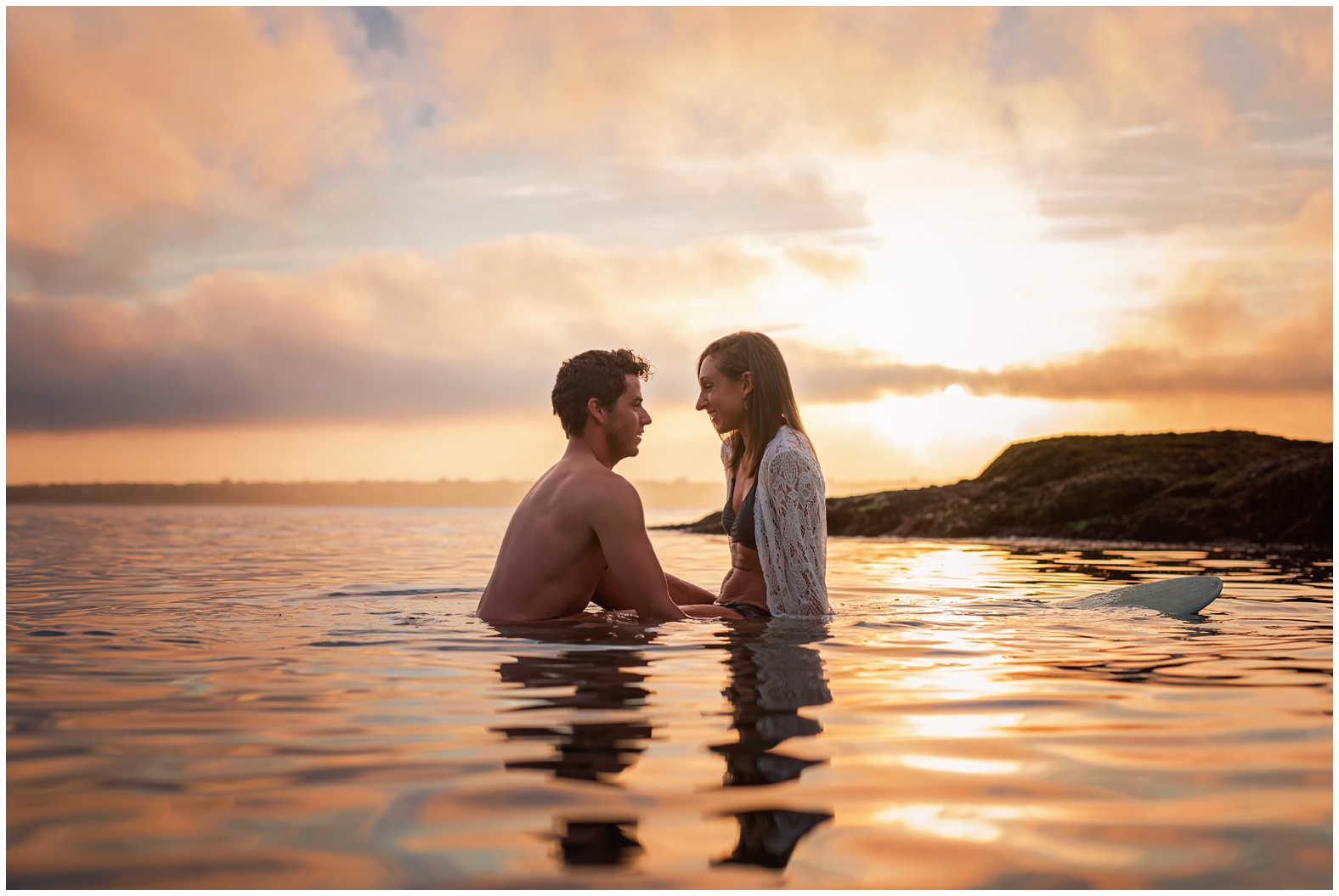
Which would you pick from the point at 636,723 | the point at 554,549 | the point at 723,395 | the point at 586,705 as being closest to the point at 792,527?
the point at 723,395

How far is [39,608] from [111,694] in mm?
5377

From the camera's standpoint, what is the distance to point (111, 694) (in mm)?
5367

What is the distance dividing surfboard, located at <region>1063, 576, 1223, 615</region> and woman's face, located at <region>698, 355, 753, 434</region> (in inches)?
166

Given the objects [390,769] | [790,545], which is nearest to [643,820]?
[390,769]

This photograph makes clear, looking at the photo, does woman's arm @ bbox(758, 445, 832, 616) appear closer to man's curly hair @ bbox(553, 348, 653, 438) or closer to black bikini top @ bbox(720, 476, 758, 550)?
black bikini top @ bbox(720, 476, 758, 550)

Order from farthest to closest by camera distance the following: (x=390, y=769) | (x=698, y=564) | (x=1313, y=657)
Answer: (x=698, y=564)
(x=1313, y=657)
(x=390, y=769)

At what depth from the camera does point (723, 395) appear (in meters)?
8.19

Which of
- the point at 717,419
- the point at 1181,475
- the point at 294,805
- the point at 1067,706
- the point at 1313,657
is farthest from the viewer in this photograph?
the point at 1181,475

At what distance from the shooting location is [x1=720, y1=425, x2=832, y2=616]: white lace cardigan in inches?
303

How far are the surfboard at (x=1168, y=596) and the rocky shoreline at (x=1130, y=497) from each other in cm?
1883

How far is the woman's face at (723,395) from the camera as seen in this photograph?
8.17 meters

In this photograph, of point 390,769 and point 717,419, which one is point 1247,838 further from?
point 717,419

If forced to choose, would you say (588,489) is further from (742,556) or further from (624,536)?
(742,556)

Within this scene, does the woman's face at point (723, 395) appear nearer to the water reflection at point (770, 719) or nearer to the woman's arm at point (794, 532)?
the woman's arm at point (794, 532)
